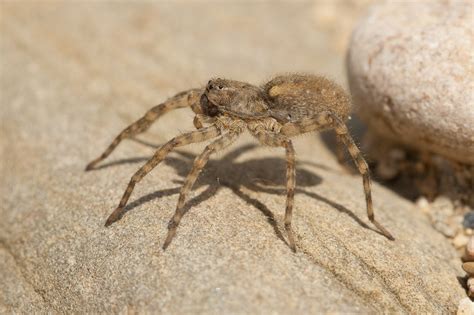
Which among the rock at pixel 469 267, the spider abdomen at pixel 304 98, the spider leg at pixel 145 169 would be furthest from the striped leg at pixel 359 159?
the spider leg at pixel 145 169

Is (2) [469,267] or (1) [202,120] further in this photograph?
(1) [202,120]

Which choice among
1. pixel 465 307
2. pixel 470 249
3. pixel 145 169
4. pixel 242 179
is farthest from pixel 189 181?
pixel 470 249

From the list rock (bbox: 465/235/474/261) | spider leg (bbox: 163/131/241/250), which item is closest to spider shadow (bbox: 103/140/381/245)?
spider leg (bbox: 163/131/241/250)

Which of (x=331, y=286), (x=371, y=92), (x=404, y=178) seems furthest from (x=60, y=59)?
(x=331, y=286)

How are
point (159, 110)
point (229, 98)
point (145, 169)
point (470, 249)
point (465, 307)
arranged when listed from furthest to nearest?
point (159, 110), point (229, 98), point (470, 249), point (145, 169), point (465, 307)

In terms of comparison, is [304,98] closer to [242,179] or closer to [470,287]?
[242,179]
